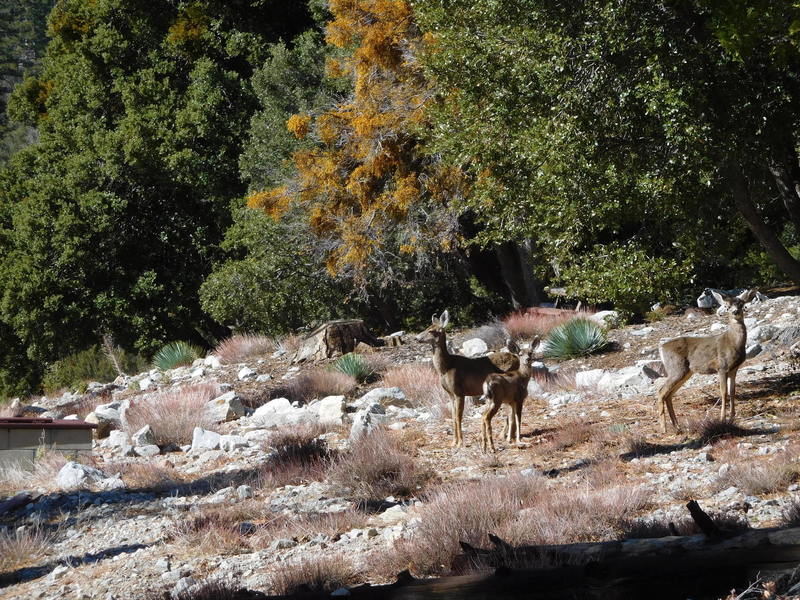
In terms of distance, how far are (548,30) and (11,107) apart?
103ft

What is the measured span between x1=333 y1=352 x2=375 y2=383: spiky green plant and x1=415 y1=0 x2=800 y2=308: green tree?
199 inches

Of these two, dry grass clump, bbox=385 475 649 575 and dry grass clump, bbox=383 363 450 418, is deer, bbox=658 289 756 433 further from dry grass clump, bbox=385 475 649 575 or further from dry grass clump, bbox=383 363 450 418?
dry grass clump, bbox=383 363 450 418

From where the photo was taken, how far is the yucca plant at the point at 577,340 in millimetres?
17281

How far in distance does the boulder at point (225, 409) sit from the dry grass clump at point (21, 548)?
249 inches

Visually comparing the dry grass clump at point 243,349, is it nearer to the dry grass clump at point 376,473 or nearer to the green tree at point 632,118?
the green tree at point 632,118

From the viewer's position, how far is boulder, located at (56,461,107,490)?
11.6 meters

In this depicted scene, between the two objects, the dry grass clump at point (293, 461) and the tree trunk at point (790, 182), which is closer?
the dry grass clump at point (293, 461)

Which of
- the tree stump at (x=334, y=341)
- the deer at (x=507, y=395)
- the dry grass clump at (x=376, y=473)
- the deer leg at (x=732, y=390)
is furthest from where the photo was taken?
the tree stump at (x=334, y=341)

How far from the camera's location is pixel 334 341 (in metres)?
20.8

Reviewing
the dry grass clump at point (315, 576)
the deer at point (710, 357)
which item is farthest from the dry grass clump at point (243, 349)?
the dry grass clump at point (315, 576)

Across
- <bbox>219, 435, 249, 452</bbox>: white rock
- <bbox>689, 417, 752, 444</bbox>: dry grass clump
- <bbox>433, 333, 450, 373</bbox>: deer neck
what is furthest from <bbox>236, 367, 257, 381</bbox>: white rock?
<bbox>689, 417, 752, 444</bbox>: dry grass clump

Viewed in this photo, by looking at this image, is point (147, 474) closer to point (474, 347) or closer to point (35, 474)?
point (35, 474)

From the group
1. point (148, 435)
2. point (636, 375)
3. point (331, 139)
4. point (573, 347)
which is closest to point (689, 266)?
point (636, 375)

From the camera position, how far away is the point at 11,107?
3834 centimetres
